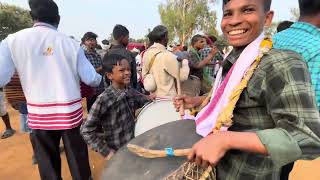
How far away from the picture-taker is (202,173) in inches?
43.5

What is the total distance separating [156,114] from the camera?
2480 millimetres

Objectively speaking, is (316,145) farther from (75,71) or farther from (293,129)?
(75,71)

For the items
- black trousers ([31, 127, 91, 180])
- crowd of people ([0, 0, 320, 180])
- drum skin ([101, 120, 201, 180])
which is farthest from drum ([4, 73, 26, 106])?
drum skin ([101, 120, 201, 180])

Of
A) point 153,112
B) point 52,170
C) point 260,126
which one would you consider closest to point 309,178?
point 153,112

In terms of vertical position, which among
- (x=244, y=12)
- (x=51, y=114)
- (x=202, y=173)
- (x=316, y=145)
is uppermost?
(x=244, y=12)

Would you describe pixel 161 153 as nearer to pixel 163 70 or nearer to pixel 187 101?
pixel 187 101

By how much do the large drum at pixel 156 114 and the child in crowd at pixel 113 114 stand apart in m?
0.24

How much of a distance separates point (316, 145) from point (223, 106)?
30 cm

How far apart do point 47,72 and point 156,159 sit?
1848mm

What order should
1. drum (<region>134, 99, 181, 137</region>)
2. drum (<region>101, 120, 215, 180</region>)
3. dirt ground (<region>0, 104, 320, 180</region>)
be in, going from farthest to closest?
dirt ground (<region>0, 104, 320, 180</region>) < drum (<region>134, 99, 181, 137</region>) < drum (<region>101, 120, 215, 180</region>)

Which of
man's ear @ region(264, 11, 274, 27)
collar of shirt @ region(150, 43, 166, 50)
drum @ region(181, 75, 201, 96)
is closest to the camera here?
man's ear @ region(264, 11, 274, 27)

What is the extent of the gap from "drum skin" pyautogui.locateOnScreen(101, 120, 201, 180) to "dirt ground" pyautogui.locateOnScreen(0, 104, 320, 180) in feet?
8.88

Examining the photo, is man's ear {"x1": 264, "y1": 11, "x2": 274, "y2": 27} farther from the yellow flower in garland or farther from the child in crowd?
the child in crowd

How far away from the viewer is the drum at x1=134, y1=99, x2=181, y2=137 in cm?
244
